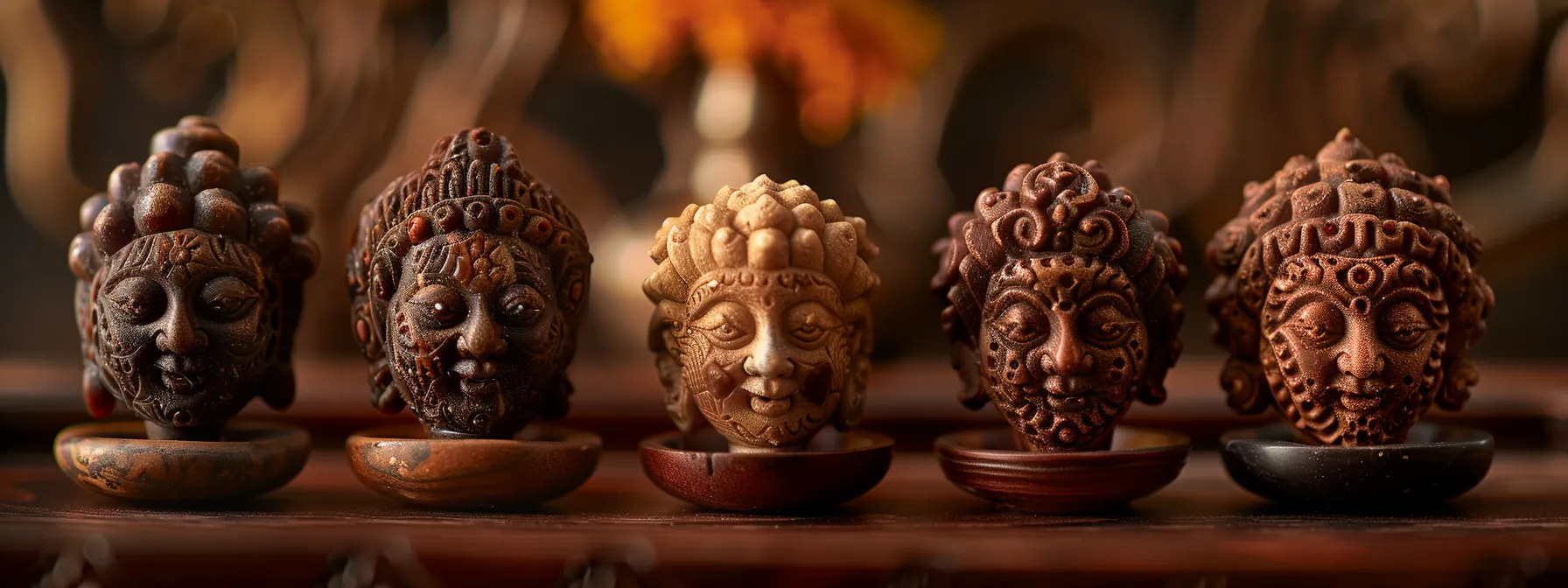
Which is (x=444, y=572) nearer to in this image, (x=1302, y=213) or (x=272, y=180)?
(x=272, y=180)

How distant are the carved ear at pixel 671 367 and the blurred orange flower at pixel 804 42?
41.4 inches

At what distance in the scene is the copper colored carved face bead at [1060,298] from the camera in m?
1.03

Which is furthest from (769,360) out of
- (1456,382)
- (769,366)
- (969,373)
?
(1456,382)

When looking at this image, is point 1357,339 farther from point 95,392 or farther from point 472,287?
point 95,392

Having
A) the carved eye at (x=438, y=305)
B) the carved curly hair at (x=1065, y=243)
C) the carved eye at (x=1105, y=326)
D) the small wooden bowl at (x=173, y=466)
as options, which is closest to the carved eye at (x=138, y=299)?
the small wooden bowl at (x=173, y=466)

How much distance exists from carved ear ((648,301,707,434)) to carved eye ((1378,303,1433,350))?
2.16 feet

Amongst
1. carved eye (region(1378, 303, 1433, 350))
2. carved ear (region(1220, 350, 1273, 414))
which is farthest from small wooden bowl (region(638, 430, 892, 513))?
carved eye (region(1378, 303, 1433, 350))

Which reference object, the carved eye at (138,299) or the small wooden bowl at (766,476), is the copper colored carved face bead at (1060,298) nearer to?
the small wooden bowl at (766,476)

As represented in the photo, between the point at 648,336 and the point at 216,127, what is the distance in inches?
20.8

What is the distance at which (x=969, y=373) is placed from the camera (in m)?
Result: 1.14

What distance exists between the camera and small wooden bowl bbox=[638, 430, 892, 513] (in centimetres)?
106

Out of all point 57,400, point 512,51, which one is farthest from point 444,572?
point 512,51

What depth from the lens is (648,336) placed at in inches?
44.4

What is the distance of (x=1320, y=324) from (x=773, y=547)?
0.55 metres
